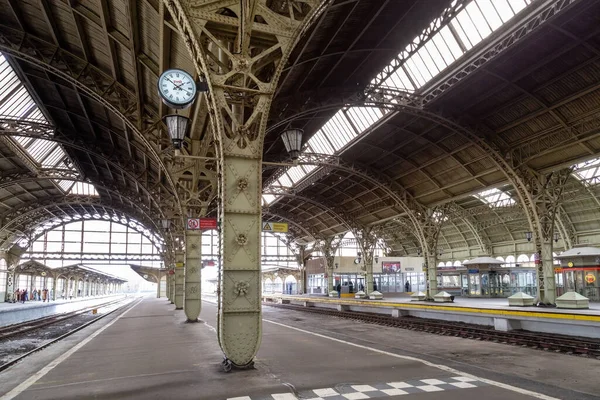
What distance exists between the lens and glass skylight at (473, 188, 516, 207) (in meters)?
44.6

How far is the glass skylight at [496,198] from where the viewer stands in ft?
146

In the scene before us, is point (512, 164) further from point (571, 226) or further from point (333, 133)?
point (571, 226)

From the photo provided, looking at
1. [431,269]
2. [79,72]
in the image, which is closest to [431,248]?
[431,269]

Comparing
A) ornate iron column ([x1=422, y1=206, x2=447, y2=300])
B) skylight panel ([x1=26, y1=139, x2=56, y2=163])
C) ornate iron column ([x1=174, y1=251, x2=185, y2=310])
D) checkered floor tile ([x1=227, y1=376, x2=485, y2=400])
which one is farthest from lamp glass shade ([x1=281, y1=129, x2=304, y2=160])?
skylight panel ([x1=26, y1=139, x2=56, y2=163])

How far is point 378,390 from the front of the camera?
7492 millimetres

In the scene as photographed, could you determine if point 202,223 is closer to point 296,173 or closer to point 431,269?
point 296,173

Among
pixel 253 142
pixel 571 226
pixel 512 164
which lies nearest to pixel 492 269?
pixel 571 226

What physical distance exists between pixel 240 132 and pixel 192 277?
15.9m

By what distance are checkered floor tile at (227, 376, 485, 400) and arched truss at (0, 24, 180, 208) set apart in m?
14.6

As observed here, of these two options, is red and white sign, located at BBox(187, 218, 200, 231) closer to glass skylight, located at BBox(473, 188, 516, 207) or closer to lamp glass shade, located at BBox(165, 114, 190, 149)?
lamp glass shade, located at BBox(165, 114, 190, 149)

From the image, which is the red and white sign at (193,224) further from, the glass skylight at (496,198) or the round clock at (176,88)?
the glass skylight at (496,198)

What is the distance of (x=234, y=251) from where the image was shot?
30.8 ft

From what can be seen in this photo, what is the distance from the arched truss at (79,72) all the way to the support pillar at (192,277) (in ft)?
17.3

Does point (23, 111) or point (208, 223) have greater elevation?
point (23, 111)
